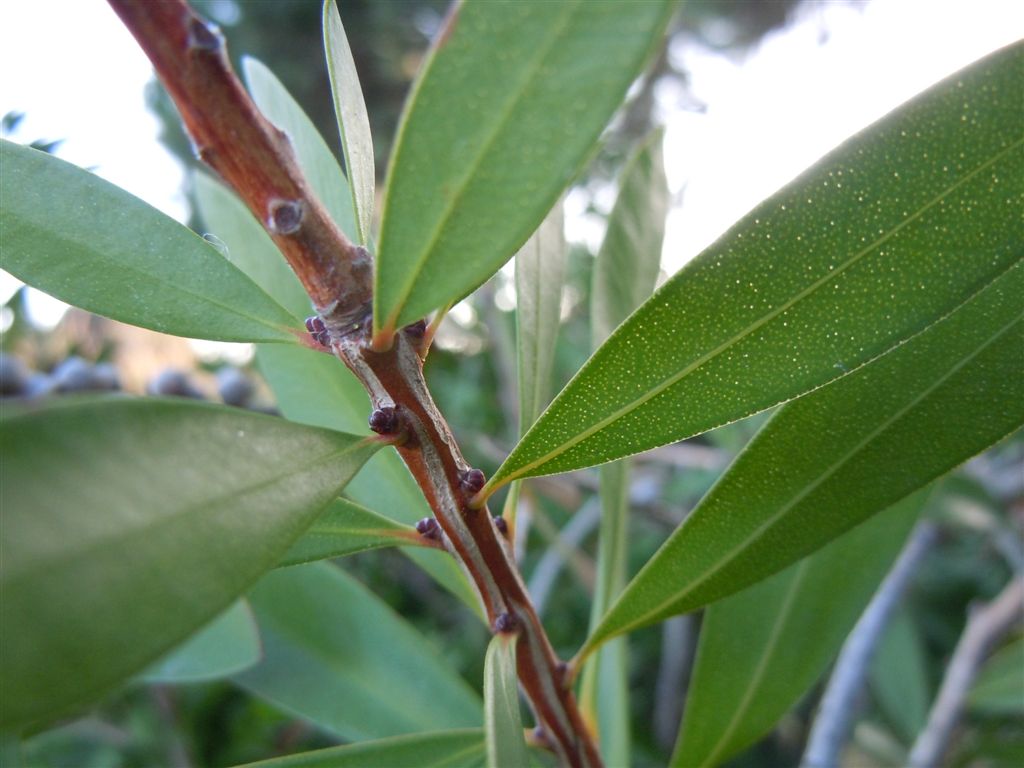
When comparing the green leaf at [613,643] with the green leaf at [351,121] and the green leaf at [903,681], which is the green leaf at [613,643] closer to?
the green leaf at [351,121]

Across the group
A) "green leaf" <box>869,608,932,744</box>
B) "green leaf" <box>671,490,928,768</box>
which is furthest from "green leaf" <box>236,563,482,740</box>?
"green leaf" <box>869,608,932,744</box>

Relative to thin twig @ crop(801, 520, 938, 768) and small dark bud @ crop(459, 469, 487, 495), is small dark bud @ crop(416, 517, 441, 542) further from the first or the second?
thin twig @ crop(801, 520, 938, 768)

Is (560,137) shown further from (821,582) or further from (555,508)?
(555,508)

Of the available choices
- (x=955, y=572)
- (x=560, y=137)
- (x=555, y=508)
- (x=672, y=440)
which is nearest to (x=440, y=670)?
(x=672, y=440)

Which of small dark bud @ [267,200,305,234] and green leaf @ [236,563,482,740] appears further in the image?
green leaf @ [236,563,482,740]

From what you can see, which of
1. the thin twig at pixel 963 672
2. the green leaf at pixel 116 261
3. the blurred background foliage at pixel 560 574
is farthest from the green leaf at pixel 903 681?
the green leaf at pixel 116 261

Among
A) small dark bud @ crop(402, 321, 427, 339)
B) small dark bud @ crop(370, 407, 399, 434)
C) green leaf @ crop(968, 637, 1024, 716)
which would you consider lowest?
green leaf @ crop(968, 637, 1024, 716)
